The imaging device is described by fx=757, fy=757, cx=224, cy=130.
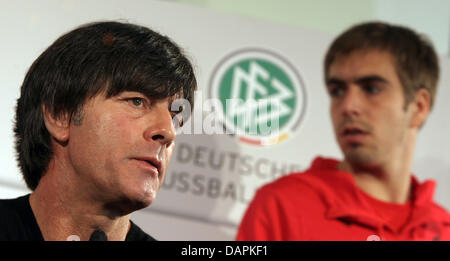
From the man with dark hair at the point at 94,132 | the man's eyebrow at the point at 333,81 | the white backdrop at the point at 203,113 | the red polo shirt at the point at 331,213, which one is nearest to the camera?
the man with dark hair at the point at 94,132

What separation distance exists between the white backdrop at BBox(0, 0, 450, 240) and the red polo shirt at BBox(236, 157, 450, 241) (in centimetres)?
5

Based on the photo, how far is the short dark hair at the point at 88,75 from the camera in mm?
761

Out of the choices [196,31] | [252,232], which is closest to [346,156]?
[252,232]

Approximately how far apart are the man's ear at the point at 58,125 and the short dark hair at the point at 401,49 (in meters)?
0.58

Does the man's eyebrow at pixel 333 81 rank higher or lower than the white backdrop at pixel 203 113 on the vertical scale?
higher

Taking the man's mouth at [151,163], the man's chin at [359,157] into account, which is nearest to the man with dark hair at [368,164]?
the man's chin at [359,157]

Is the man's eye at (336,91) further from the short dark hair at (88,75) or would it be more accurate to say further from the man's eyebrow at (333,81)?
the short dark hair at (88,75)

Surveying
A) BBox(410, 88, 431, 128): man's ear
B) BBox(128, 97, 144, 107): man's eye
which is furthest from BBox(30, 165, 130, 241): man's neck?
BBox(410, 88, 431, 128): man's ear

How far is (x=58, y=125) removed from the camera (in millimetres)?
765

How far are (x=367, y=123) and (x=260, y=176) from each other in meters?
0.19

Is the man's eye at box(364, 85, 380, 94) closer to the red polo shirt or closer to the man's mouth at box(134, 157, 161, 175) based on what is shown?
the red polo shirt

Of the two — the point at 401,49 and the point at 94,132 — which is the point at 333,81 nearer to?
the point at 401,49
